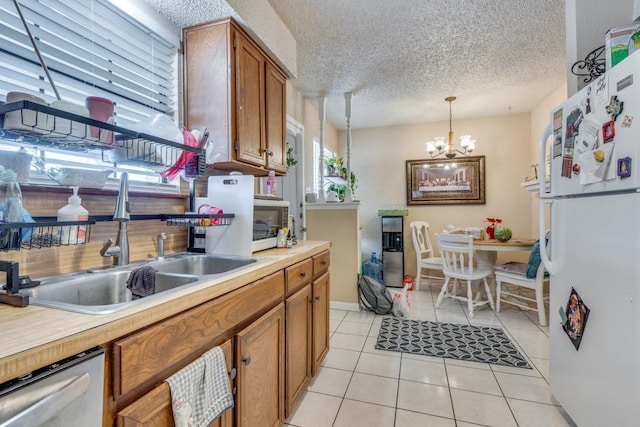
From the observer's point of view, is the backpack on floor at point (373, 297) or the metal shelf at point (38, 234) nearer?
the metal shelf at point (38, 234)

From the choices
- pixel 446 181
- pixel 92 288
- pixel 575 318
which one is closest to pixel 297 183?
pixel 446 181

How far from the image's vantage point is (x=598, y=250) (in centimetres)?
129

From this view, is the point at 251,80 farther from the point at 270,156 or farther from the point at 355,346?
the point at 355,346

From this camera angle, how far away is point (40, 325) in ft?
2.03

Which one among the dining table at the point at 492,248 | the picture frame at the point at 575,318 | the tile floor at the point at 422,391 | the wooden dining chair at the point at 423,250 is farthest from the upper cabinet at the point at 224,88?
the wooden dining chair at the point at 423,250

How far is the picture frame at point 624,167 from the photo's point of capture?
1.11 m

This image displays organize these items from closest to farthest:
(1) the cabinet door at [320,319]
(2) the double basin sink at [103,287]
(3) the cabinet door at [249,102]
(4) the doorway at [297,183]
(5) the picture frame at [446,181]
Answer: (2) the double basin sink at [103,287] → (3) the cabinet door at [249,102] → (1) the cabinet door at [320,319] → (4) the doorway at [297,183] → (5) the picture frame at [446,181]

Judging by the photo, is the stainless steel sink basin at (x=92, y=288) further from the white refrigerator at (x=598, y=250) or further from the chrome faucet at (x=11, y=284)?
the white refrigerator at (x=598, y=250)

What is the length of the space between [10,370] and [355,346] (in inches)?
91.3

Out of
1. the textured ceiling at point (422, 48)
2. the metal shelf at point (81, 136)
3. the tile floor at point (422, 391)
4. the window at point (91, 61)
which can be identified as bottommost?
the tile floor at point (422, 391)

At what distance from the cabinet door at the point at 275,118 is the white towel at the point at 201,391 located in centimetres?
143

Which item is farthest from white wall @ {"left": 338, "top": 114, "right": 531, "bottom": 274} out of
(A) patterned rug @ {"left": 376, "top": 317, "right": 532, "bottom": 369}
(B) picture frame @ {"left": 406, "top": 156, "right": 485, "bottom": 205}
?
(A) patterned rug @ {"left": 376, "top": 317, "right": 532, "bottom": 369}

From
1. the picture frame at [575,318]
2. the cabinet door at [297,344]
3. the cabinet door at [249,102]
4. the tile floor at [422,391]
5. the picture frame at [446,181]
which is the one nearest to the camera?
the picture frame at [575,318]

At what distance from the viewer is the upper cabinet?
5.52 feet
